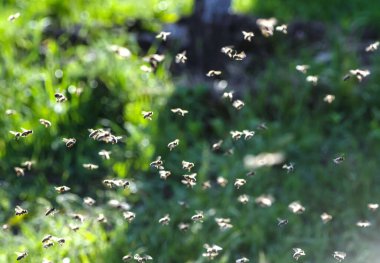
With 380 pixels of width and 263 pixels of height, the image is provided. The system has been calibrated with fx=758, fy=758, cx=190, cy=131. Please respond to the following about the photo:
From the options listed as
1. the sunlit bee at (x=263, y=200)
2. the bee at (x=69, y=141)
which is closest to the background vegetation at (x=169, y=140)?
the sunlit bee at (x=263, y=200)

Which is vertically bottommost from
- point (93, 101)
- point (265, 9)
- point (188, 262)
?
point (188, 262)

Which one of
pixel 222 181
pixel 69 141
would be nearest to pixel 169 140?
pixel 222 181

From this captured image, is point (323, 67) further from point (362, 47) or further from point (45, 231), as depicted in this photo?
point (45, 231)

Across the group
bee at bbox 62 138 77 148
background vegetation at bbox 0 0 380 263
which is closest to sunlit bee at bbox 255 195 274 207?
background vegetation at bbox 0 0 380 263

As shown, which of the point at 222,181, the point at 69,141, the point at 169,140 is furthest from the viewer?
the point at 169,140

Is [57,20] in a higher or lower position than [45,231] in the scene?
higher

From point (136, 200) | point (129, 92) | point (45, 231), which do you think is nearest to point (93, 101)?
point (129, 92)

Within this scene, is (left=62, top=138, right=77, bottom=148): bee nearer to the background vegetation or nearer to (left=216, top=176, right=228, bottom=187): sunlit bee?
the background vegetation

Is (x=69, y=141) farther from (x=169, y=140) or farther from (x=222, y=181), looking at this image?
(x=169, y=140)

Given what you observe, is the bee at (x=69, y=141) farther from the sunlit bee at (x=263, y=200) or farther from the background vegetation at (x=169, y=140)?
the sunlit bee at (x=263, y=200)
